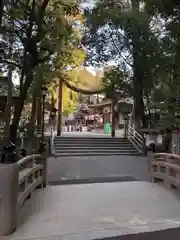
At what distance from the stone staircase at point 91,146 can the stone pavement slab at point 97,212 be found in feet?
33.4

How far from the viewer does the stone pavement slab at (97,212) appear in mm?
4373

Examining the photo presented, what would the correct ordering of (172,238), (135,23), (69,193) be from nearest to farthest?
(172,238)
(69,193)
(135,23)

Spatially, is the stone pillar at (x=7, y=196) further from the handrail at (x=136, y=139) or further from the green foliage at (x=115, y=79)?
the green foliage at (x=115, y=79)

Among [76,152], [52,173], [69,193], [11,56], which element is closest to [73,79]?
[76,152]

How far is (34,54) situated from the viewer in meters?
12.8

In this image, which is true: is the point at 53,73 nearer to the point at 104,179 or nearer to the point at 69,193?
the point at 104,179

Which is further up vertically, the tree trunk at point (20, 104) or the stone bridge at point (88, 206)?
the tree trunk at point (20, 104)

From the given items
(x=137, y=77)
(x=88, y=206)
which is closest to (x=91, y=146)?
(x=137, y=77)

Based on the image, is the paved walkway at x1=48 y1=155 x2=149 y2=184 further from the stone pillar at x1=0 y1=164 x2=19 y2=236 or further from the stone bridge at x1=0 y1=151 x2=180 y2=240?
the stone pillar at x1=0 y1=164 x2=19 y2=236

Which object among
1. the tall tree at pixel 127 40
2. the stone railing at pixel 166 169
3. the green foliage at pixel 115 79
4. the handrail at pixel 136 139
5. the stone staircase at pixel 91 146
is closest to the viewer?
the stone railing at pixel 166 169

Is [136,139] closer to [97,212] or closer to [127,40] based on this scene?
[127,40]

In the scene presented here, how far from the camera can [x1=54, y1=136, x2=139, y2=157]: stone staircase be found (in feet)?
58.8

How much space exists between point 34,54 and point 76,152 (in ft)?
23.5

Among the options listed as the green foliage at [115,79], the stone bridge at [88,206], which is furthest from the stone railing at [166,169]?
the green foliage at [115,79]
